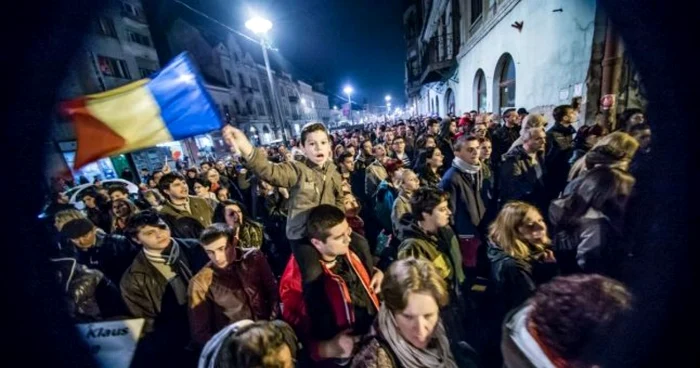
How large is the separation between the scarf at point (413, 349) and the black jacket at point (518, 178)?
2919mm

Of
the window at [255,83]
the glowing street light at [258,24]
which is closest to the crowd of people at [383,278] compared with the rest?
the glowing street light at [258,24]

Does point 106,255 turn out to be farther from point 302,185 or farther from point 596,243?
point 596,243

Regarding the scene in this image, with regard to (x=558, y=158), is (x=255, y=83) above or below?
above

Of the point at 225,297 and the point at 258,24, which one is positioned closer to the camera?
the point at 225,297

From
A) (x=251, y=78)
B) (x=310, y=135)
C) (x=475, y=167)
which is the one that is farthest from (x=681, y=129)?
(x=251, y=78)

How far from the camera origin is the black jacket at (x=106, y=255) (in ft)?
10.6

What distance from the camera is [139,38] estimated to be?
1036 inches

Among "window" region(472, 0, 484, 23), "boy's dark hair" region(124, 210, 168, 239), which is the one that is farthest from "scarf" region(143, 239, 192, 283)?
"window" region(472, 0, 484, 23)

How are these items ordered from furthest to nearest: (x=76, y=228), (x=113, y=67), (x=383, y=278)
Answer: (x=113, y=67), (x=76, y=228), (x=383, y=278)

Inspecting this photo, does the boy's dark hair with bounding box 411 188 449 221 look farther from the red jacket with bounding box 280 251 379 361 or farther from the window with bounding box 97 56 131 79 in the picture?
the window with bounding box 97 56 131 79

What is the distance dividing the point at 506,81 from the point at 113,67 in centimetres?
2785

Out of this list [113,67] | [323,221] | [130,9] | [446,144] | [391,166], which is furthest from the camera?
[130,9]

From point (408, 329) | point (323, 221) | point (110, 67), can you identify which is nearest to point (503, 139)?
point (323, 221)

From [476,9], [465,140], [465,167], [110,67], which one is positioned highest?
[110,67]
